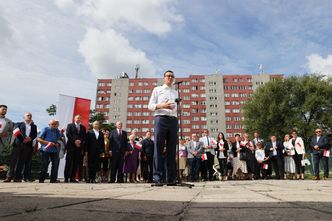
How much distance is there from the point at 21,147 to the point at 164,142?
4481 mm

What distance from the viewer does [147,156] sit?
9.59 meters

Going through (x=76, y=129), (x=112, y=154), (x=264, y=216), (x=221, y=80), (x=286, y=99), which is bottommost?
(x=264, y=216)

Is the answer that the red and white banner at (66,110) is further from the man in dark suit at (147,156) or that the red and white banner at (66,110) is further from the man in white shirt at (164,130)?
the man in white shirt at (164,130)

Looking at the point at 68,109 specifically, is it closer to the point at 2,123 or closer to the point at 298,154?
the point at 2,123

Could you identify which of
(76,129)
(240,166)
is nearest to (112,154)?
(76,129)

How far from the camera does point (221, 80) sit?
270ft

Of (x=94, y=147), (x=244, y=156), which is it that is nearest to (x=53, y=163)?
(x=94, y=147)

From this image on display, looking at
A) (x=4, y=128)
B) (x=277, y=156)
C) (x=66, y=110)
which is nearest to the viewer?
(x=4, y=128)

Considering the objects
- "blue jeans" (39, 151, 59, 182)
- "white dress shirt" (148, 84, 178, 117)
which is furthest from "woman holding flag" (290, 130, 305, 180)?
"blue jeans" (39, 151, 59, 182)

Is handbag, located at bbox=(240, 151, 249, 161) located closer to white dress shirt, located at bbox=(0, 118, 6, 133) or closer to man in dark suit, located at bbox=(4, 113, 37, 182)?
man in dark suit, located at bbox=(4, 113, 37, 182)

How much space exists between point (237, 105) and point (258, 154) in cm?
7136

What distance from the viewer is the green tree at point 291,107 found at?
32.7 metres

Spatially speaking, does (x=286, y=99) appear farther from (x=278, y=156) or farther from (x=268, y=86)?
(x=278, y=156)

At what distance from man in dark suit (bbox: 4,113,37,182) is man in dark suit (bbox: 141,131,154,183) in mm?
3476
